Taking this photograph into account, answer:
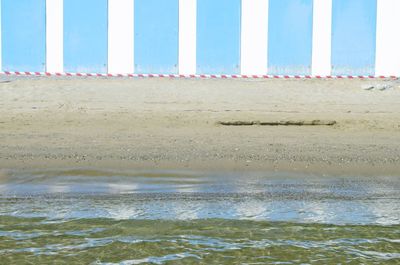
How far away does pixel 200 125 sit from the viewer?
9531mm

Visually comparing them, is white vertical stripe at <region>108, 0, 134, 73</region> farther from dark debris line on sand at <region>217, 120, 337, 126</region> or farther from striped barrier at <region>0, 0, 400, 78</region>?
dark debris line on sand at <region>217, 120, 337, 126</region>

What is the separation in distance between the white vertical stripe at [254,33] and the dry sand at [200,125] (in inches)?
43.2

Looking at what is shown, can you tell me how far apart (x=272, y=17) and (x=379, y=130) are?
5789 millimetres

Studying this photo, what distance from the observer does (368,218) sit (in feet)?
15.8

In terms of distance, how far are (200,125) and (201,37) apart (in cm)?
525

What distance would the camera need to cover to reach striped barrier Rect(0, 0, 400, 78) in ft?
46.4

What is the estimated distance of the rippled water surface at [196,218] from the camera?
389 centimetres

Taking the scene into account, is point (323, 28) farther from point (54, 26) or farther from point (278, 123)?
point (54, 26)

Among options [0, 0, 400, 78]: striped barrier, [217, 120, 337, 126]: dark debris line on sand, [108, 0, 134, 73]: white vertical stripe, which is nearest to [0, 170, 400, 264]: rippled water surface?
[217, 120, 337, 126]: dark debris line on sand

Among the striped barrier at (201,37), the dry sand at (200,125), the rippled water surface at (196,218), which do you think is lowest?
the rippled water surface at (196,218)

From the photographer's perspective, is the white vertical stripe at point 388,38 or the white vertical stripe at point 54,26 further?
the white vertical stripe at point 54,26

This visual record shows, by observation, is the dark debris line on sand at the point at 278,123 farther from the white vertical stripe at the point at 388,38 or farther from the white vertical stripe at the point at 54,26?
the white vertical stripe at the point at 54,26

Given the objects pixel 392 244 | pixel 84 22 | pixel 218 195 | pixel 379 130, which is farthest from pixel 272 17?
pixel 392 244

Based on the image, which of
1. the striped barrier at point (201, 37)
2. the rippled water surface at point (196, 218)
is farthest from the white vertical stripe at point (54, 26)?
the rippled water surface at point (196, 218)
